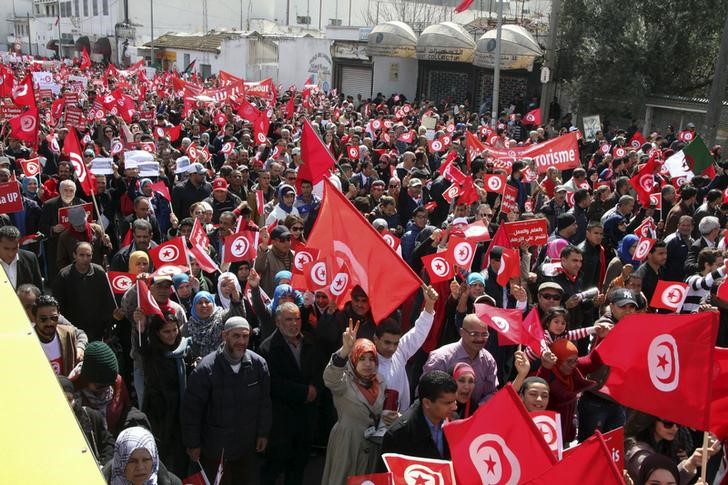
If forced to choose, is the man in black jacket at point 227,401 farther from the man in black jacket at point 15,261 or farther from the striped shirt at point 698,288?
the striped shirt at point 698,288

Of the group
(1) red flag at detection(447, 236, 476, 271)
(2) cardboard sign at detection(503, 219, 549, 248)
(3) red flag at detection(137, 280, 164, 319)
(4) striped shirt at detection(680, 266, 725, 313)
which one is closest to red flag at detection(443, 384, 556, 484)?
(3) red flag at detection(137, 280, 164, 319)

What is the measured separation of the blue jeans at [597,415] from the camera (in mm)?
4852

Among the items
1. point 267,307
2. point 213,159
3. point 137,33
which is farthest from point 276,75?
point 267,307

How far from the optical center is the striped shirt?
6480 mm

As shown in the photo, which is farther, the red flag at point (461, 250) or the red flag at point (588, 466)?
the red flag at point (461, 250)

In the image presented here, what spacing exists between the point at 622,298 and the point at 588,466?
9.59 feet

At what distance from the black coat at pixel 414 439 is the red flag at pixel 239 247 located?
297 cm

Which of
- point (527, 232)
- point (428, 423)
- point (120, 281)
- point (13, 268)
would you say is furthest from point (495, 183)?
point (428, 423)

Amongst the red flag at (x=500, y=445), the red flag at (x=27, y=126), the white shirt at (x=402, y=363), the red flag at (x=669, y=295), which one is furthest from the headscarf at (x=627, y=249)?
the red flag at (x=27, y=126)

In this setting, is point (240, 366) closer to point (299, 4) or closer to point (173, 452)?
point (173, 452)

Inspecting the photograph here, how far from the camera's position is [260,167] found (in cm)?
1127

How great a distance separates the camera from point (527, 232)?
6.84m

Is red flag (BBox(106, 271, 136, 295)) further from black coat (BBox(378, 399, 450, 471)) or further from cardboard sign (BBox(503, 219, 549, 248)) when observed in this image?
cardboard sign (BBox(503, 219, 549, 248))

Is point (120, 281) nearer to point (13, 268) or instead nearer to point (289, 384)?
point (13, 268)
